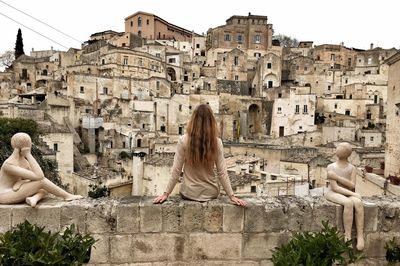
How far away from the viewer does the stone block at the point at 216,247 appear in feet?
13.1

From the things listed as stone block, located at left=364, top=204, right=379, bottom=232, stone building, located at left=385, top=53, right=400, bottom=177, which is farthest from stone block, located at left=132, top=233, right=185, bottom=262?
stone building, located at left=385, top=53, right=400, bottom=177

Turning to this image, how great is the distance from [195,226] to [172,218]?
0.26m

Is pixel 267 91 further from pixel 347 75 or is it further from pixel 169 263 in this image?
pixel 169 263

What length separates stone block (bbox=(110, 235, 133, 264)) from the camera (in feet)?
12.9

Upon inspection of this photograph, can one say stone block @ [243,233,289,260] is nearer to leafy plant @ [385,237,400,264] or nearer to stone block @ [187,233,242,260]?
stone block @ [187,233,242,260]

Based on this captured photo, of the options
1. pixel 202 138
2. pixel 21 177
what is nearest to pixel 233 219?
pixel 202 138

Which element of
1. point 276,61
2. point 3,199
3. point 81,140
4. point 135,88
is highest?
point 276,61

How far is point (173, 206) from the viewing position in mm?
3949

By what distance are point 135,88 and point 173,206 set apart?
4333cm

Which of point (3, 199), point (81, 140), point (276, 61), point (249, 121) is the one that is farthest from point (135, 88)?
point (3, 199)

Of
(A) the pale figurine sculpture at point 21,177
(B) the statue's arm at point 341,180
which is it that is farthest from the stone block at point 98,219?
(B) the statue's arm at point 341,180

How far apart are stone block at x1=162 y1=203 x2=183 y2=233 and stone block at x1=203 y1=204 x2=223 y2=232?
27 cm

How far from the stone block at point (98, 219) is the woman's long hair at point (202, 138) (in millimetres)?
1020

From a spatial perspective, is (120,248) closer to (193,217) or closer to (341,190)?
(193,217)
